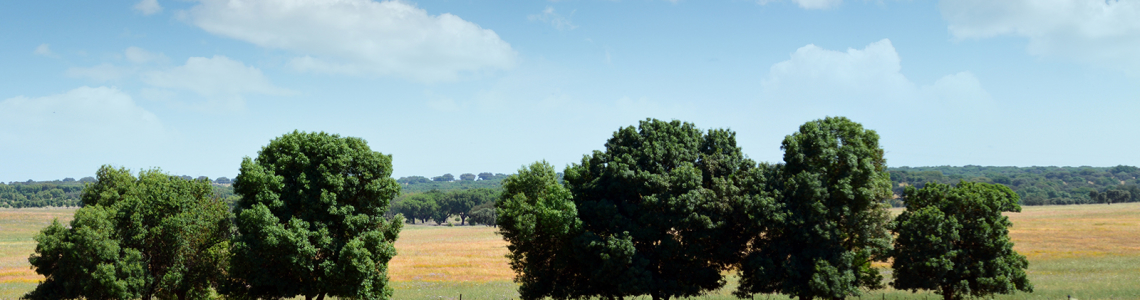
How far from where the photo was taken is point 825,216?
37844 millimetres

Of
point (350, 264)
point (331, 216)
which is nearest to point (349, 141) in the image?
point (331, 216)

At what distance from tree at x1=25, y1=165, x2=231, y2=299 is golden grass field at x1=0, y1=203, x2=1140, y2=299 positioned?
46.6ft

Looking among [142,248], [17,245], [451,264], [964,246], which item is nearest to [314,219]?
[142,248]

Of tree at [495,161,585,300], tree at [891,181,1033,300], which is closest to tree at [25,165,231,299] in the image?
tree at [495,161,585,300]

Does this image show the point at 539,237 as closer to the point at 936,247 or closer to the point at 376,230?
the point at 376,230

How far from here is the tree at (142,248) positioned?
42.2 metres

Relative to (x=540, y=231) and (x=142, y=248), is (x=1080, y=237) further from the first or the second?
(x=142, y=248)

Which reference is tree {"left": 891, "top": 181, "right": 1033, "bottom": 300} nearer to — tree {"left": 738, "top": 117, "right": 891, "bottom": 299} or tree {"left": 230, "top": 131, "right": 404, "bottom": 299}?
tree {"left": 738, "top": 117, "right": 891, "bottom": 299}

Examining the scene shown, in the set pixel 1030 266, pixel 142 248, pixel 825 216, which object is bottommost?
pixel 1030 266

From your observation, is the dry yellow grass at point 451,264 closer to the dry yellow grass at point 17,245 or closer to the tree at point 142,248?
the tree at point 142,248

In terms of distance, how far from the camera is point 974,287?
37531 millimetres

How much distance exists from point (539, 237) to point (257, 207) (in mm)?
16723

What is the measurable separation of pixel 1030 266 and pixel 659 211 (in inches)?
1985

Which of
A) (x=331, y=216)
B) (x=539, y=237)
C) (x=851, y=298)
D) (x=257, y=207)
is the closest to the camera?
(x=257, y=207)
